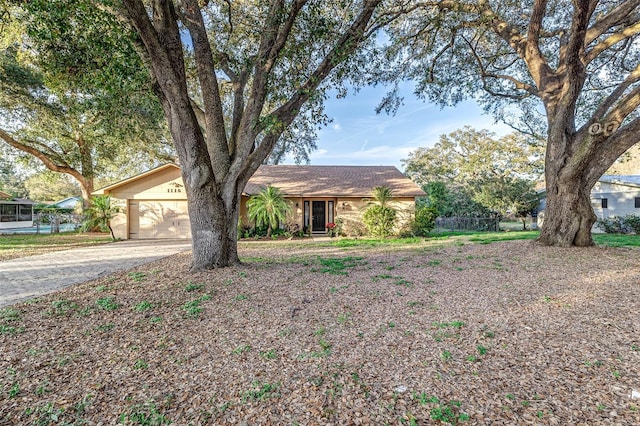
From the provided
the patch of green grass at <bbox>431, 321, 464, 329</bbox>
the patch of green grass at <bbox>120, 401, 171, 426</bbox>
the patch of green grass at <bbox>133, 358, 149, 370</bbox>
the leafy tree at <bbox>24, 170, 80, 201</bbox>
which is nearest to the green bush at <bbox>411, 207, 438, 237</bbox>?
the patch of green grass at <bbox>431, 321, 464, 329</bbox>

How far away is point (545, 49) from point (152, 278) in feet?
45.3

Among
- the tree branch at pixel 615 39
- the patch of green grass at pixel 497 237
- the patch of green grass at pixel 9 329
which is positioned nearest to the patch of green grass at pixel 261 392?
the patch of green grass at pixel 9 329

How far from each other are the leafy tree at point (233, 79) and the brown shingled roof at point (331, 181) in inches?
306

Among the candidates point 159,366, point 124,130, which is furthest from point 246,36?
point 159,366

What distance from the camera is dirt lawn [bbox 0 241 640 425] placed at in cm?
218

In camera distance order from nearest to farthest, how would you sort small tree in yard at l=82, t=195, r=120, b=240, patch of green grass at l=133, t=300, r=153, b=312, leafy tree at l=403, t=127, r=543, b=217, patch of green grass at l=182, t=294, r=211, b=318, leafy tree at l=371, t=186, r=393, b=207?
1. patch of green grass at l=182, t=294, r=211, b=318
2. patch of green grass at l=133, t=300, r=153, b=312
3. small tree in yard at l=82, t=195, r=120, b=240
4. leafy tree at l=371, t=186, r=393, b=207
5. leafy tree at l=403, t=127, r=543, b=217

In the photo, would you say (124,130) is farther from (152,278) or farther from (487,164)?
(487,164)

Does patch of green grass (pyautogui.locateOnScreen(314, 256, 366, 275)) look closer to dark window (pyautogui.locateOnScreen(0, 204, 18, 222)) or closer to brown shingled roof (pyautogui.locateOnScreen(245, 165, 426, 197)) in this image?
brown shingled roof (pyautogui.locateOnScreen(245, 165, 426, 197))

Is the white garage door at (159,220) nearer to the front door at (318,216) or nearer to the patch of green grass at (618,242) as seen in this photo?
the front door at (318,216)

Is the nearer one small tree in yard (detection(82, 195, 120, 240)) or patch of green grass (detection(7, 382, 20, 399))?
patch of green grass (detection(7, 382, 20, 399))

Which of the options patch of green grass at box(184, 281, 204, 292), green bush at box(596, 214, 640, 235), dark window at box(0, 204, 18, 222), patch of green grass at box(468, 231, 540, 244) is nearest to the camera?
patch of green grass at box(184, 281, 204, 292)

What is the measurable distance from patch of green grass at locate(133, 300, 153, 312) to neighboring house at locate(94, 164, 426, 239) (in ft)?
33.9

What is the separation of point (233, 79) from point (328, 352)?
672 cm

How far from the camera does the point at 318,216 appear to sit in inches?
626
